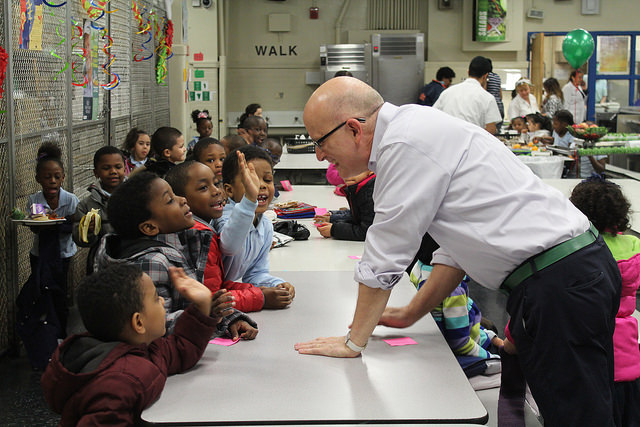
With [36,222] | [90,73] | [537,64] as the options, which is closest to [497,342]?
[36,222]

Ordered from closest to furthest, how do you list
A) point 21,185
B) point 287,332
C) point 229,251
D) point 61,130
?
point 287,332, point 229,251, point 21,185, point 61,130

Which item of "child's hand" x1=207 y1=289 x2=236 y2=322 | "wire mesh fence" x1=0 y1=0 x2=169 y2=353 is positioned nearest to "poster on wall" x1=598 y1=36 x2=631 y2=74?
"wire mesh fence" x1=0 y1=0 x2=169 y2=353

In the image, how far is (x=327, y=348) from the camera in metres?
1.92

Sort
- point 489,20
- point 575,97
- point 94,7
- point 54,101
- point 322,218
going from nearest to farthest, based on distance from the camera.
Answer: point 322,218 → point 54,101 → point 94,7 → point 575,97 → point 489,20

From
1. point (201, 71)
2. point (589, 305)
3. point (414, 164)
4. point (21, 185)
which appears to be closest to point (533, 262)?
point (589, 305)

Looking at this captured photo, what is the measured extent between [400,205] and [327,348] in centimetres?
46

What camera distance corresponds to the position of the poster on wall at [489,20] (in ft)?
37.1

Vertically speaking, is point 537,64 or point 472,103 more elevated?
point 537,64

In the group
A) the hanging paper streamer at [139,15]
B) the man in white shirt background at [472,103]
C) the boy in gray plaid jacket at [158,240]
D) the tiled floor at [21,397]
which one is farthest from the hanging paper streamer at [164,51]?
the boy in gray plaid jacket at [158,240]

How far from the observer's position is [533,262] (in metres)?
1.78

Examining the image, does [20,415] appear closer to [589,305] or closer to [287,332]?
[287,332]

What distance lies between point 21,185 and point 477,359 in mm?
2829

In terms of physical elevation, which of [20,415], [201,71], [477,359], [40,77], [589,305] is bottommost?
[20,415]

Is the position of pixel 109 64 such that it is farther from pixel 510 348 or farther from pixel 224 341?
pixel 510 348
